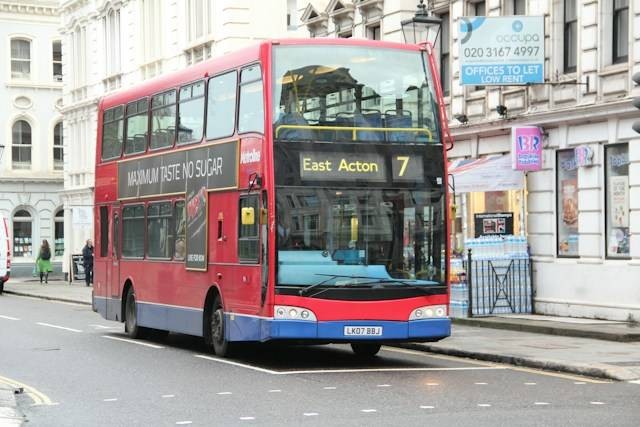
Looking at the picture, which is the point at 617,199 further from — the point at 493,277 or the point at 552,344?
the point at 552,344

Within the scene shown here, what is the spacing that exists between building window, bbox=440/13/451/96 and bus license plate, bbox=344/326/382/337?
1449cm

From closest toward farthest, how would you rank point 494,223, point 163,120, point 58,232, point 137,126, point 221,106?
point 221,106 < point 163,120 < point 137,126 < point 494,223 < point 58,232

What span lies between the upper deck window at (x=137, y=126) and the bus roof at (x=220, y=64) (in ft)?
0.58

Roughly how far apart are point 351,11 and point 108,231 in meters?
12.5

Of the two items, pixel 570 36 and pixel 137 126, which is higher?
pixel 570 36

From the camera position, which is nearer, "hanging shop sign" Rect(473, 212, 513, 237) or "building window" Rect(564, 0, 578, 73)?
"building window" Rect(564, 0, 578, 73)

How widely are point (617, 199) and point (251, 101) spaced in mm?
9418

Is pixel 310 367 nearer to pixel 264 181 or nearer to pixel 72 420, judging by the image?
pixel 264 181

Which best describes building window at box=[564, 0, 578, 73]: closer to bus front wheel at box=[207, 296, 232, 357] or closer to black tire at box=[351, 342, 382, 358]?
black tire at box=[351, 342, 382, 358]

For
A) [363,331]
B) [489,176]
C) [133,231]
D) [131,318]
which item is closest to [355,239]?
[363,331]

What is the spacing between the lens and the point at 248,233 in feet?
61.1

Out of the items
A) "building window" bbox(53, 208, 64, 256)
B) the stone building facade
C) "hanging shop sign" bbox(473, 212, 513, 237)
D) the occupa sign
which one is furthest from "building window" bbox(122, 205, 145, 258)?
"building window" bbox(53, 208, 64, 256)

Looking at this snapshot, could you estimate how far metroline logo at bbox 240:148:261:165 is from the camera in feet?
59.7

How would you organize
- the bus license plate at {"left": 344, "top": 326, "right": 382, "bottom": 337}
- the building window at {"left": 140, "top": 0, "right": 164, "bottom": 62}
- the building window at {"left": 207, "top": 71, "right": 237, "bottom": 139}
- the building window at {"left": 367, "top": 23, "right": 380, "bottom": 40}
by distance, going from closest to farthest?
the bus license plate at {"left": 344, "top": 326, "right": 382, "bottom": 337}, the building window at {"left": 207, "top": 71, "right": 237, "bottom": 139}, the building window at {"left": 367, "top": 23, "right": 380, "bottom": 40}, the building window at {"left": 140, "top": 0, "right": 164, "bottom": 62}
